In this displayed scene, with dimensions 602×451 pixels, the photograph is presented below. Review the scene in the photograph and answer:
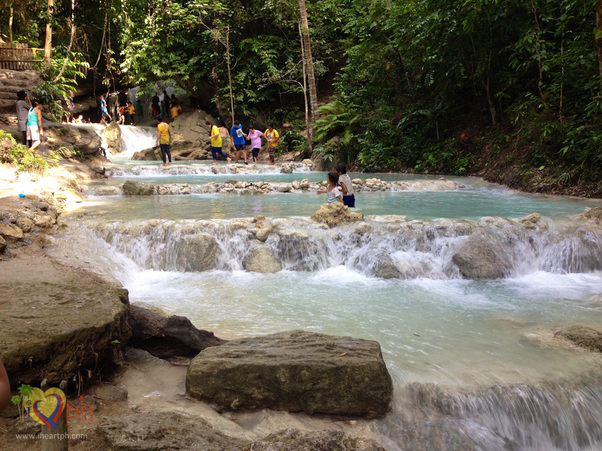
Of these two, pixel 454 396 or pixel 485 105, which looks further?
pixel 485 105

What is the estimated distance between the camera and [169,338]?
3.85 metres

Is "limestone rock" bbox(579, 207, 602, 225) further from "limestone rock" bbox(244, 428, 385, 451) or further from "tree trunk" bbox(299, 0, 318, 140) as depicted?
"tree trunk" bbox(299, 0, 318, 140)

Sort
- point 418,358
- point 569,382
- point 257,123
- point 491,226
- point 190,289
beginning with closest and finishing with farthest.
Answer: point 569,382
point 418,358
point 190,289
point 491,226
point 257,123

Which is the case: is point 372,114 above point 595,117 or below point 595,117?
above

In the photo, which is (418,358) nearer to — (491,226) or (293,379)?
(293,379)

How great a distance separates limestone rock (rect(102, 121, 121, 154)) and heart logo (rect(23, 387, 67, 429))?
24.3 meters

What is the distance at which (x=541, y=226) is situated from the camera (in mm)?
7270

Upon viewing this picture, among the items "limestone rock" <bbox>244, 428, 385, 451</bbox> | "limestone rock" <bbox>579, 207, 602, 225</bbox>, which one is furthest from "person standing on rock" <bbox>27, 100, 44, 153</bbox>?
"limestone rock" <bbox>579, 207, 602, 225</bbox>

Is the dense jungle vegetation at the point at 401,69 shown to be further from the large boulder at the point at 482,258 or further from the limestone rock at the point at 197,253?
the large boulder at the point at 482,258

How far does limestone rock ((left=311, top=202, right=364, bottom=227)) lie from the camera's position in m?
7.70

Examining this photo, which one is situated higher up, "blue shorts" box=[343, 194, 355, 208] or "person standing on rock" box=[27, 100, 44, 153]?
"person standing on rock" box=[27, 100, 44, 153]

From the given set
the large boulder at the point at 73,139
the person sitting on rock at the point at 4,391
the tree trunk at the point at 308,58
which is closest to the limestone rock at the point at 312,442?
the person sitting on rock at the point at 4,391

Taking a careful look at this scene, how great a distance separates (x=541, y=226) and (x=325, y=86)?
20.0m

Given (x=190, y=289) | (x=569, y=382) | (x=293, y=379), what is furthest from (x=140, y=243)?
(x=569, y=382)
